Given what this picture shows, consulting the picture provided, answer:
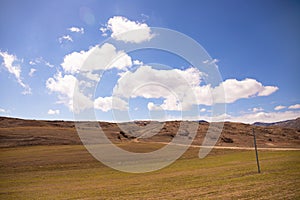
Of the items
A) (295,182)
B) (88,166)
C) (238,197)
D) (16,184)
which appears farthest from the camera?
(88,166)

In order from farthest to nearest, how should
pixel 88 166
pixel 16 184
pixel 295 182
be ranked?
1. pixel 88 166
2. pixel 16 184
3. pixel 295 182

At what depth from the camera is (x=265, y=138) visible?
122 meters

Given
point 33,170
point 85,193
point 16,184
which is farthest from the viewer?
point 33,170

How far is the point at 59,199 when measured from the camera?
20203mm

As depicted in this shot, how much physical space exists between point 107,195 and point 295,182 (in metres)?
15.2

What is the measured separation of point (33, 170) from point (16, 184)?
12.4m

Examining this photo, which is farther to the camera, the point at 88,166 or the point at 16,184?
the point at 88,166

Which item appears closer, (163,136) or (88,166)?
(88,166)

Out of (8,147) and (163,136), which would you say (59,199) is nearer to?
(8,147)

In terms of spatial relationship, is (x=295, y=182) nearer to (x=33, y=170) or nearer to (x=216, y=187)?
(x=216, y=187)

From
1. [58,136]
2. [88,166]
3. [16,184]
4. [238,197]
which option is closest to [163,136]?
[58,136]

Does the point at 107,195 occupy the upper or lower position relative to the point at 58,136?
lower

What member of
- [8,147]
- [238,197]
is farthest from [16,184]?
[8,147]

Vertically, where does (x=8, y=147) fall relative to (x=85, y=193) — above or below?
above
